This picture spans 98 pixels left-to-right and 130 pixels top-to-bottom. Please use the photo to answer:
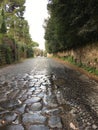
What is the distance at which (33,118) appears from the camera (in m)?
3.57

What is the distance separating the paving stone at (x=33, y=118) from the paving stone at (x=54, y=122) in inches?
5.6

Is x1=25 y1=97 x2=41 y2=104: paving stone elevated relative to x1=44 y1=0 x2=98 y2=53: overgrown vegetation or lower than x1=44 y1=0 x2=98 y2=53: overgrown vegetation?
lower

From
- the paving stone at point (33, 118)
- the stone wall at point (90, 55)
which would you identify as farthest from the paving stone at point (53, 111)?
the stone wall at point (90, 55)

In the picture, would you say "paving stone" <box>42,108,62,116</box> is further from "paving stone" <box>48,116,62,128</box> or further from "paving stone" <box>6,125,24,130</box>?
"paving stone" <box>6,125,24,130</box>

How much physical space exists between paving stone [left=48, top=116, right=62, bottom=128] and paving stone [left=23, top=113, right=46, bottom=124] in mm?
144

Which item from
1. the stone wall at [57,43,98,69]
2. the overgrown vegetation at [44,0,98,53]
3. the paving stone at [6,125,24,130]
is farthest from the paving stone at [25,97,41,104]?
the stone wall at [57,43,98,69]

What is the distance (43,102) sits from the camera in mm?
4641

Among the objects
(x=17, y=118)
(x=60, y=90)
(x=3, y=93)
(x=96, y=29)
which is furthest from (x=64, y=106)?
(x=96, y=29)

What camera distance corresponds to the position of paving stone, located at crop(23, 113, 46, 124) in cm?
343

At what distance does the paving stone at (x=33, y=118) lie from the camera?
3.43m

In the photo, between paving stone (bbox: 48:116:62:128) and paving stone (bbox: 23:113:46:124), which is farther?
paving stone (bbox: 23:113:46:124)

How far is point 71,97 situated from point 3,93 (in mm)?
2186

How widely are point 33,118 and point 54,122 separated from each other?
47cm

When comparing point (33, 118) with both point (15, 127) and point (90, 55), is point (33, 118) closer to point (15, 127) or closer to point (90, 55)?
point (15, 127)
